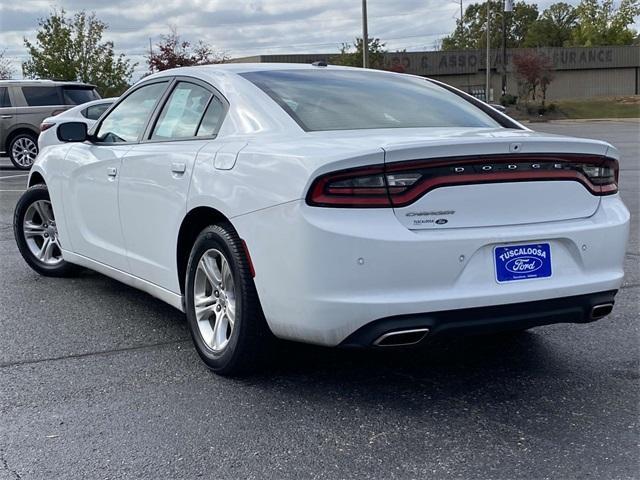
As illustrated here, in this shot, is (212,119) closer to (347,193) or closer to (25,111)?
(347,193)

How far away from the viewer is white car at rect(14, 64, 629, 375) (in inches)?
132

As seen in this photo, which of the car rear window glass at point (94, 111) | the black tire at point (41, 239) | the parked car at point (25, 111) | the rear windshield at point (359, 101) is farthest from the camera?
the parked car at point (25, 111)

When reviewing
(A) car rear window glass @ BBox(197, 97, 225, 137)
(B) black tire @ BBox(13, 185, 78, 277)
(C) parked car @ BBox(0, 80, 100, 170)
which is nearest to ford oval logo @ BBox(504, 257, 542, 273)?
(A) car rear window glass @ BBox(197, 97, 225, 137)

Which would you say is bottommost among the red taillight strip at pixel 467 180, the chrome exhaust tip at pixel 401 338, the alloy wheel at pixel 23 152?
the alloy wheel at pixel 23 152

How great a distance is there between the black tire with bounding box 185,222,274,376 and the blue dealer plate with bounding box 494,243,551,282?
110cm

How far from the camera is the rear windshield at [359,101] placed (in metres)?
4.16

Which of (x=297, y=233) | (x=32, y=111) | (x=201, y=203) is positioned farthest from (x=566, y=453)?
(x=32, y=111)

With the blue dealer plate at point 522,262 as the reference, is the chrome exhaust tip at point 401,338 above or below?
below

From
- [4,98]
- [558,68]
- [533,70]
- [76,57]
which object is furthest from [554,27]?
[4,98]

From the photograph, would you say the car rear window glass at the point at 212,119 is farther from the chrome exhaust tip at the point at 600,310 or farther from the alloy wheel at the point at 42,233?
the alloy wheel at the point at 42,233

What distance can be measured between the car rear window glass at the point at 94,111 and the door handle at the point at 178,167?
1132 cm

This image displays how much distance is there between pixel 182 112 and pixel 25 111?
13.7 metres

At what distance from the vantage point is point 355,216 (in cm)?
335

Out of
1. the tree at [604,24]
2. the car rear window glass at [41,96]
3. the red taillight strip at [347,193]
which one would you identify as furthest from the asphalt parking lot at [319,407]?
the tree at [604,24]
